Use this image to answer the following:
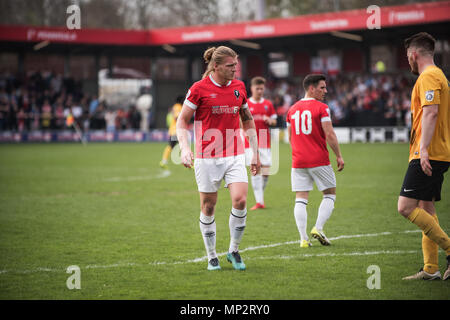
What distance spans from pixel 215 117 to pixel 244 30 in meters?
30.3

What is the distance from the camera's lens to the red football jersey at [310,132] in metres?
7.86

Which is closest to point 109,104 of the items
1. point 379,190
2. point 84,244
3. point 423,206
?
point 379,190

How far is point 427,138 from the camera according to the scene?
18.3 ft

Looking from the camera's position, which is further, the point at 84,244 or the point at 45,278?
the point at 84,244

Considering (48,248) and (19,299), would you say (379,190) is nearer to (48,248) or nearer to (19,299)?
(48,248)

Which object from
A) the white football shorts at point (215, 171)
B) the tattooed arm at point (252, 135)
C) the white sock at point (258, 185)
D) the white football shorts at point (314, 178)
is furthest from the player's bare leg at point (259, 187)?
the white football shorts at point (215, 171)

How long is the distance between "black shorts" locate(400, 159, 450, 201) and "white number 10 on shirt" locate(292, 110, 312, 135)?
223 centimetres

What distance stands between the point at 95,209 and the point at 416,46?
7485 millimetres

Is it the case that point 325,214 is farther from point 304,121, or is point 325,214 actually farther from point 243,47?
point 243,47

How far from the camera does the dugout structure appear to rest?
3262 centimetres

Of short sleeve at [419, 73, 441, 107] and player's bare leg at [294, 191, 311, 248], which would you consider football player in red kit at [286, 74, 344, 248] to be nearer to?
player's bare leg at [294, 191, 311, 248]

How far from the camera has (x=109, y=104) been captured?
48000 mm

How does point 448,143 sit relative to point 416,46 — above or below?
below

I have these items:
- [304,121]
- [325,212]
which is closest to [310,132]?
[304,121]
